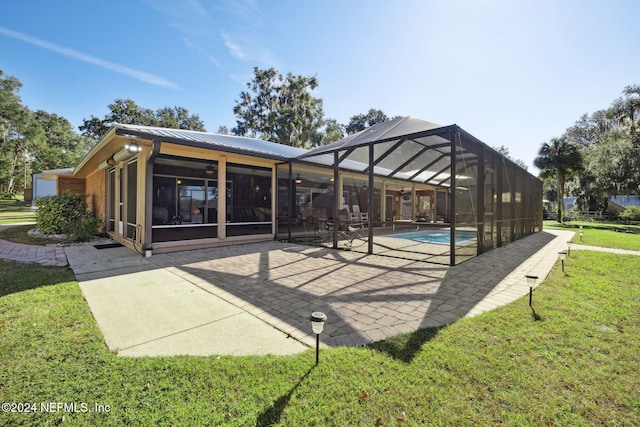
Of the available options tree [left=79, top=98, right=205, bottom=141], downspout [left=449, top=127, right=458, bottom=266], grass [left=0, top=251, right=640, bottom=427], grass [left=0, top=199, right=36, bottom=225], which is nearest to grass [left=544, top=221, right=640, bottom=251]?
downspout [left=449, top=127, right=458, bottom=266]

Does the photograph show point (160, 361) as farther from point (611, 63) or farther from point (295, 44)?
point (611, 63)

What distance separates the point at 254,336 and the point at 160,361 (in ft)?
2.54

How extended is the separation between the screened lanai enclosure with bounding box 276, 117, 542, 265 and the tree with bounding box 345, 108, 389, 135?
71.1 ft

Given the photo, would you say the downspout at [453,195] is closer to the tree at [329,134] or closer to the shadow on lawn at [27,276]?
the shadow on lawn at [27,276]

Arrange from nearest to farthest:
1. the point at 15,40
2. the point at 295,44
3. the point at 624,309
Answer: the point at 624,309 → the point at 295,44 → the point at 15,40

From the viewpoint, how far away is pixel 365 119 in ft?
110

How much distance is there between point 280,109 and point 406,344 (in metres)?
25.7

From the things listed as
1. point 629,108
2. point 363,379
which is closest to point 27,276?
point 363,379

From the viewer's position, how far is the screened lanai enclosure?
242 inches

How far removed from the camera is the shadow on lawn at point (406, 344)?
217 centimetres

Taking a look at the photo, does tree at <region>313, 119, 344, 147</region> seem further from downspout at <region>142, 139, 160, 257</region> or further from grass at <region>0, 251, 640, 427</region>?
grass at <region>0, 251, 640, 427</region>

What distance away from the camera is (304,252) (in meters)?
6.92

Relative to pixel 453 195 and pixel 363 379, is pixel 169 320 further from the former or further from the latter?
pixel 453 195

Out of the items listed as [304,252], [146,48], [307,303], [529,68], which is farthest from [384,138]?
[146,48]
